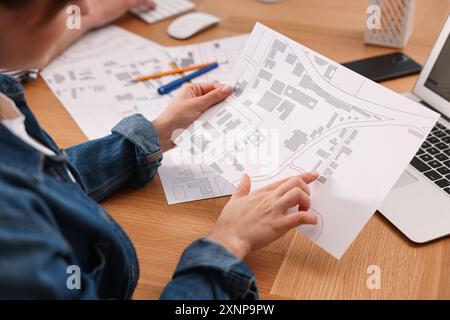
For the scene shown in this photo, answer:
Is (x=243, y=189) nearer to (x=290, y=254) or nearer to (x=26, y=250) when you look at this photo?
(x=290, y=254)

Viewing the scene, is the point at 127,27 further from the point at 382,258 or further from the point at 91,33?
the point at 382,258

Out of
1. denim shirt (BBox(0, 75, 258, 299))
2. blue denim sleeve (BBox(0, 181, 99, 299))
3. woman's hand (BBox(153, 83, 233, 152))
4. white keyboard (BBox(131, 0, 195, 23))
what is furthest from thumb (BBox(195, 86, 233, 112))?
white keyboard (BBox(131, 0, 195, 23))

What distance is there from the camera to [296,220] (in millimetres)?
663

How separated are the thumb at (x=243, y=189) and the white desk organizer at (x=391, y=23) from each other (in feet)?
1.77

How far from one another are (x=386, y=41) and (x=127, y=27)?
1.89ft

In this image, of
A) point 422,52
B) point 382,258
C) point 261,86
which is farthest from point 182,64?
point 382,258

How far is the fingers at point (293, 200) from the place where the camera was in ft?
2.21

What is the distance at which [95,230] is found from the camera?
61cm

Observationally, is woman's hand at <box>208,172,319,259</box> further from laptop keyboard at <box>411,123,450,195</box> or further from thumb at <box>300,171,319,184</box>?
laptop keyboard at <box>411,123,450,195</box>

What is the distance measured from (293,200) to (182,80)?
444mm

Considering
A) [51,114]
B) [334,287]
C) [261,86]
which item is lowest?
[51,114]

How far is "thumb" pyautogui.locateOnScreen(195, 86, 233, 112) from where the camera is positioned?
812mm

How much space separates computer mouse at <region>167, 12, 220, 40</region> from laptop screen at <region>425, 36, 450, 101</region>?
20.6 inches

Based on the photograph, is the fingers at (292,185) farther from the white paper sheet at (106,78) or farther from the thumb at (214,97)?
the white paper sheet at (106,78)
